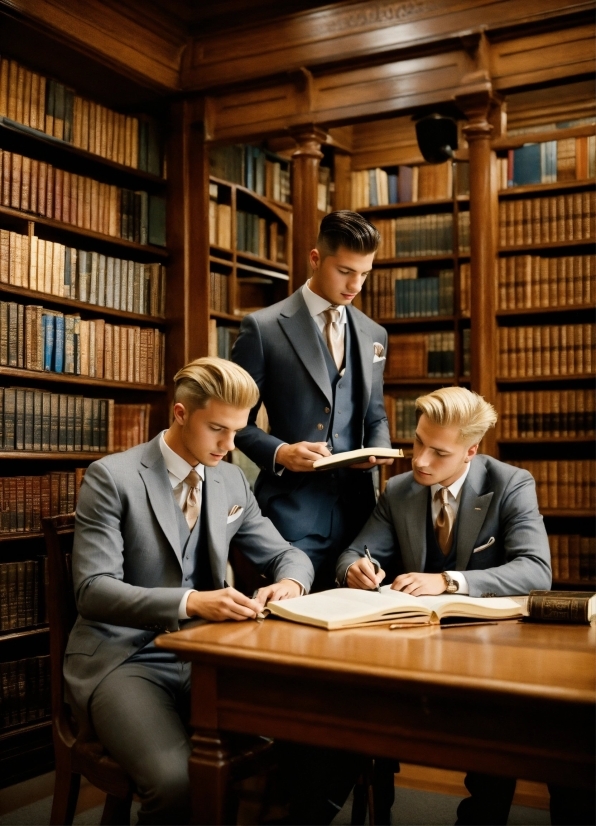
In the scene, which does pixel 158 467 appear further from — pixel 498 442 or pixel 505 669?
pixel 498 442

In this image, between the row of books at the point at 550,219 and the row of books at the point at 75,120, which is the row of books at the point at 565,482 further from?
the row of books at the point at 75,120

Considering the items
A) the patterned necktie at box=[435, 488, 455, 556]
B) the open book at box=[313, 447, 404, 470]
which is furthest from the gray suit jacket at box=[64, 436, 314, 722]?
the patterned necktie at box=[435, 488, 455, 556]

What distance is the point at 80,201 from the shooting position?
4059 mm

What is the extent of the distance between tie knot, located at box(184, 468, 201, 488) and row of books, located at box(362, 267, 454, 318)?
295 cm

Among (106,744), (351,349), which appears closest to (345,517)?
(351,349)

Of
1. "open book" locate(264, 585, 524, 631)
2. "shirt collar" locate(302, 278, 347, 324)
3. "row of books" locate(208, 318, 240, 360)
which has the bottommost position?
"open book" locate(264, 585, 524, 631)

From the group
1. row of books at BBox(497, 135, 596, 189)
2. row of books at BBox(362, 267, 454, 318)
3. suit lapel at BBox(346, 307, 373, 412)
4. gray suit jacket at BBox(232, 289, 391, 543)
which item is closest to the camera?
gray suit jacket at BBox(232, 289, 391, 543)

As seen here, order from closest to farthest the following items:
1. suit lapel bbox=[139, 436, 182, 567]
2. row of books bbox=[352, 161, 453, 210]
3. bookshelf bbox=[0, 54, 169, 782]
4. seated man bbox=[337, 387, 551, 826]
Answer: suit lapel bbox=[139, 436, 182, 567], seated man bbox=[337, 387, 551, 826], bookshelf bbox=[0, 54, 169, 782], row of books bbox=[352, 161, 453, 210]

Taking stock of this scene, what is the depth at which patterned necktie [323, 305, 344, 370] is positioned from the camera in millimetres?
2875

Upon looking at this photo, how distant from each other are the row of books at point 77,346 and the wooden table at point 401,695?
221cm

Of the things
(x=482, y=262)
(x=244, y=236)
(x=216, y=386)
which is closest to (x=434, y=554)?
(x=216, y=386)

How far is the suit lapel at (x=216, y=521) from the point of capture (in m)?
2.29

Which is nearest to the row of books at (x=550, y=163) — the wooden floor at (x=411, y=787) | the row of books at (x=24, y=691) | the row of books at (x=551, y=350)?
the row of books at (x=551, y=350)

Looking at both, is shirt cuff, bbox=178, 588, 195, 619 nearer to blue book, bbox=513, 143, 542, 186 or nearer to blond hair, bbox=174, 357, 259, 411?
blond hair, bbox=174, 357, 259, 411
